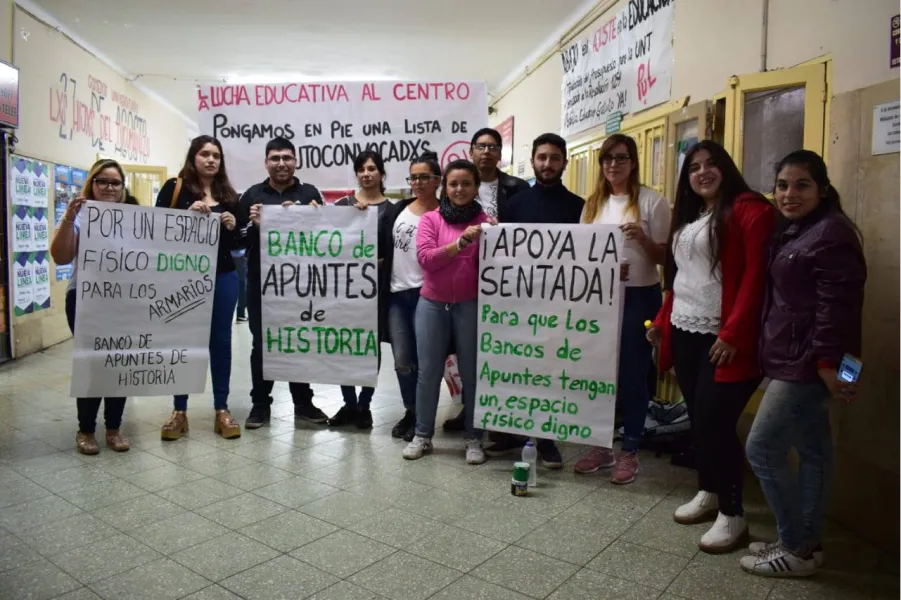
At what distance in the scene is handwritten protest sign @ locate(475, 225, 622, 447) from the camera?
3.00 m

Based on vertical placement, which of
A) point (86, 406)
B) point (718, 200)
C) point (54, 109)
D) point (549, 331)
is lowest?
point (86, 406)

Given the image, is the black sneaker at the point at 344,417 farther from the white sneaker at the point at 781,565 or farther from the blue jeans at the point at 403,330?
the white sneaker at the point at 781,565

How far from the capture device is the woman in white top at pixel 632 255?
2.96 metres

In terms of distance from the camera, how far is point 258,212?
148 inches

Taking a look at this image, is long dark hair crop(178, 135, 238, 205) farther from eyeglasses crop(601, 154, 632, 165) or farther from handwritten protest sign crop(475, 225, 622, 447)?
eyeglasses crop(601, 154, 632, 165)

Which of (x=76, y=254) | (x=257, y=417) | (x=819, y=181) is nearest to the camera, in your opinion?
(x=819, y=181)

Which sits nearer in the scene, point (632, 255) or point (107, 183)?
point (632, 255)

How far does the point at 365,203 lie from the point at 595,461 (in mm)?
1853

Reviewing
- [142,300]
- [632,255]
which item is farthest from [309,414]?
[632,255]

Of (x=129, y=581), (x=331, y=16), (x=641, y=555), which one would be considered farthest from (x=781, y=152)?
(x=331, y=16)

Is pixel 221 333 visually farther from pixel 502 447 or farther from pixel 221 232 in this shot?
pixel 502 447

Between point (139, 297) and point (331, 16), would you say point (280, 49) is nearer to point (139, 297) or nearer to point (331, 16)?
point (331, 16)

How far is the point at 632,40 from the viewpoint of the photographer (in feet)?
16.3

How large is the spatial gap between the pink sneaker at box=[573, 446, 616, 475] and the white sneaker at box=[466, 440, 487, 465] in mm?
468
